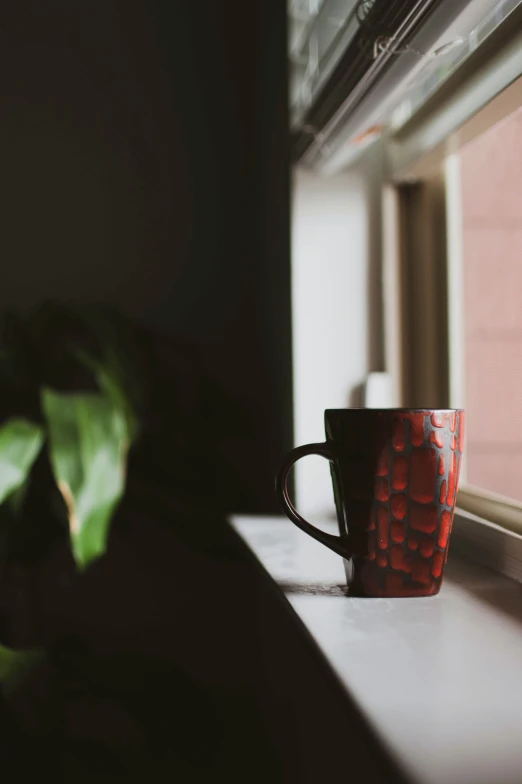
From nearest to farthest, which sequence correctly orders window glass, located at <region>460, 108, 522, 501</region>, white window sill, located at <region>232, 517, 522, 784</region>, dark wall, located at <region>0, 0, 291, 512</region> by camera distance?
white window sill, located at <region>232, 517, 522, 784</region> < window glass, located at <region>460, 108, 522, 501</region> < dark wall, located at <region>0, 0, 291, 512</region>

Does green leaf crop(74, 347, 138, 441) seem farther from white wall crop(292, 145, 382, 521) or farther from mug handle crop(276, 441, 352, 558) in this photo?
mug handle crop(276, 441, 352, 558)

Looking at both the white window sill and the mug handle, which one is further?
the mug handle

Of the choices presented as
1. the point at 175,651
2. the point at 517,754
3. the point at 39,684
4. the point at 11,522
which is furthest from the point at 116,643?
the point at 517,754

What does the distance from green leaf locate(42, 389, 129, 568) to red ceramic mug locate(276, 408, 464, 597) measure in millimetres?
304

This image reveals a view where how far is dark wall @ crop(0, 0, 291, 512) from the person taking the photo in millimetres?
1280

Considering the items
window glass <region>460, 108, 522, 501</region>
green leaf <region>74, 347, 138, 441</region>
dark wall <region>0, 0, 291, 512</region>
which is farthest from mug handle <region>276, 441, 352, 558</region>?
dark wall <region>0, 0, 291, 512</region>

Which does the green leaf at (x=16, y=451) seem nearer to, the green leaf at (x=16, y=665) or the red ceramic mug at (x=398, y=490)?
the green leaf at (x=16, y=665)

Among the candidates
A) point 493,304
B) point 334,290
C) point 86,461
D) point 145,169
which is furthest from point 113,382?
point 145,169

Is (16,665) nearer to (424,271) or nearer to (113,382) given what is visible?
(113,382)

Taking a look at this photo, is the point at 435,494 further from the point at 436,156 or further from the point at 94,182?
the point at 94,182

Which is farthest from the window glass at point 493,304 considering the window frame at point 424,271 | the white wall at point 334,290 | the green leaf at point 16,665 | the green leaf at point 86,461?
the green leaf at point 16,665

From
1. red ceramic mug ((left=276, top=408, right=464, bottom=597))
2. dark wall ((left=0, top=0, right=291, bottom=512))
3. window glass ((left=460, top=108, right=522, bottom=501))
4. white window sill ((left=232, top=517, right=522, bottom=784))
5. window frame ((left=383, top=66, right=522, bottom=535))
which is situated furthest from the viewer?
dark wall ((left=0, top=0, right=291, bottom=512))

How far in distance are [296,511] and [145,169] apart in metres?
0.95

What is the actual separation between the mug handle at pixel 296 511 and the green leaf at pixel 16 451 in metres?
0.32
